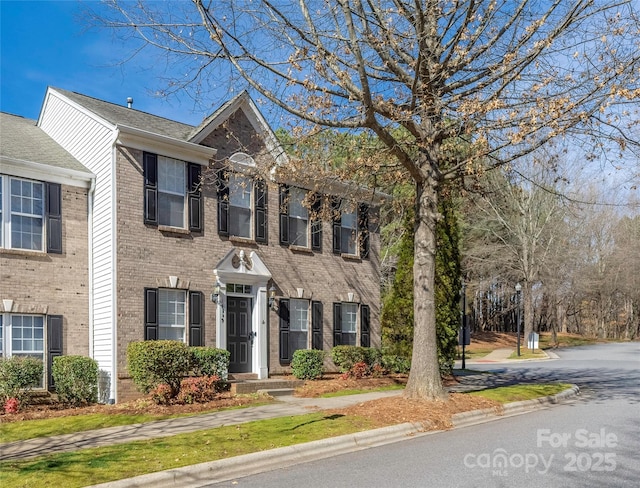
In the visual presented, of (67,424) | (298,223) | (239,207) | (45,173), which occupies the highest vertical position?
(45,173)

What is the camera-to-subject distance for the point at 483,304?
52.9 metres

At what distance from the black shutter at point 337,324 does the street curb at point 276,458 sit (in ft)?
23.7

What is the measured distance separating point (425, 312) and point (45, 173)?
894 cm

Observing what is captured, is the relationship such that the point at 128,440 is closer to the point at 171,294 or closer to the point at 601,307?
the point at 171,294

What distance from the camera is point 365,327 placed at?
19.7m

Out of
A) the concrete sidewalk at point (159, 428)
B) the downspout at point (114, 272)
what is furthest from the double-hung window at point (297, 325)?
the downspout at point (114, 272)

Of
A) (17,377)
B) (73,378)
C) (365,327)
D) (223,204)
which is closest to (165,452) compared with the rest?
(17,377)

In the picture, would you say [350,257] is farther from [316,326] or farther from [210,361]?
[210,361]

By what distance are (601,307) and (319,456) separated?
176 ft

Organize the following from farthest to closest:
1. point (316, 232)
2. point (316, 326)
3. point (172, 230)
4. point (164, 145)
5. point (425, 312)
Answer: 1. point (316, 232)
2. point (316, 326)
3. point (172, 230)
4. point (164, 145)
5. point (425, 312)

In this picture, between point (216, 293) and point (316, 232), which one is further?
point (316, 232)

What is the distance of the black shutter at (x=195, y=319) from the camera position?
1479cm

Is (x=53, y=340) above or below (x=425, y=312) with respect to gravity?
below

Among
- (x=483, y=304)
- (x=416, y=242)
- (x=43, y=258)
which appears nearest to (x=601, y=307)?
(x=483, y=304)
